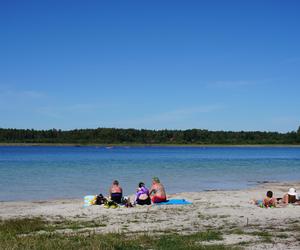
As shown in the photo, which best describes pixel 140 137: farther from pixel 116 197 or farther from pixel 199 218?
pixel 199 218

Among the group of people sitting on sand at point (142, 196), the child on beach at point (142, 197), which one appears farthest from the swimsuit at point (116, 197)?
the child on beach at point (142, 197)

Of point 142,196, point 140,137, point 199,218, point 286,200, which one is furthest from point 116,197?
point 140,137

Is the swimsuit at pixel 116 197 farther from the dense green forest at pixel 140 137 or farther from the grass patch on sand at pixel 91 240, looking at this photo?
the dense green forest at pixel 140 137

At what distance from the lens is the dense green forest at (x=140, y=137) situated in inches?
6024

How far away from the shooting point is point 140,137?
159750 millimetres

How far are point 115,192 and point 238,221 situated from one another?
6.44 meters

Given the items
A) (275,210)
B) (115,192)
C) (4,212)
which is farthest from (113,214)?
(275,210)

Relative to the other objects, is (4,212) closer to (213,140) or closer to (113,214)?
(113,214)

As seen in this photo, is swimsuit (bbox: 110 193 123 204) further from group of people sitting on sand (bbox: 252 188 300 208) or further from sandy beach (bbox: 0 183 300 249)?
group of people sitting on sand (bbox: 252 188 300 208)

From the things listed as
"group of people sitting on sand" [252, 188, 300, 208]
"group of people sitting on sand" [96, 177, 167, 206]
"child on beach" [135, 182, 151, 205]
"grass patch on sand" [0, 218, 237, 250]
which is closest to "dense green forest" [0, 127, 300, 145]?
"group of people sitting on sand" [96, 177, 167, 206]

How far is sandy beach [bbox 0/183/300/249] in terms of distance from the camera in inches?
422

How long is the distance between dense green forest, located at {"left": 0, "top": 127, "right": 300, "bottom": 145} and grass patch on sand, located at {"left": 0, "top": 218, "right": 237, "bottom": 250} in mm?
141169

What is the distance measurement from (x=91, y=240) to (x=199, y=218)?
5.29 meters

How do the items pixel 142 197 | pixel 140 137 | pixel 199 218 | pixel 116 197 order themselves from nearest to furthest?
pixel 199 218 → pixel 142 197 → pixel 116 197 → pixel 140 137
